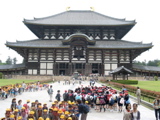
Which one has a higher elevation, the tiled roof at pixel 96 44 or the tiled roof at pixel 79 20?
the tiled roof at pixel 79 20

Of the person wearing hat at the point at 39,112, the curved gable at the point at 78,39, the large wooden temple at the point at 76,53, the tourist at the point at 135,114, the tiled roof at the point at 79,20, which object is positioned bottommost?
the person wearing hat at the point at 39,112

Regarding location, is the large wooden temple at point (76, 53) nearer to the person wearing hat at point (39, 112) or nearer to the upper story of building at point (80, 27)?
the upper story of building at point (80, 27)

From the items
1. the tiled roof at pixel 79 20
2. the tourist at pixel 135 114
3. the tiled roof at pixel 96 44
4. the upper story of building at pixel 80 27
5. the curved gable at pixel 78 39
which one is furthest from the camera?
the tiled roof at pixel 79 20

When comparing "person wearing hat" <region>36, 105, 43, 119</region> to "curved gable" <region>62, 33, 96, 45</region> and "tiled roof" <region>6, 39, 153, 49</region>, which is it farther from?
"tiled roof" <region>6, 39, 153, 49</region>

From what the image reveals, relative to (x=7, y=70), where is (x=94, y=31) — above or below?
above

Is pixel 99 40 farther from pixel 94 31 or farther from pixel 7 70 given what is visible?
pixel 7 70

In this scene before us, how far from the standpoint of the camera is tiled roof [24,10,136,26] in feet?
176

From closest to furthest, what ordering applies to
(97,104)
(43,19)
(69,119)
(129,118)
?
1. (69,119)
2. (129,118)
3. (97,104)
4. (43,19)

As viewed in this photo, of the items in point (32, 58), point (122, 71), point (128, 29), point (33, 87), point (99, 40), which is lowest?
point (33, 87)

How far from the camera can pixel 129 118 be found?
7863 mm

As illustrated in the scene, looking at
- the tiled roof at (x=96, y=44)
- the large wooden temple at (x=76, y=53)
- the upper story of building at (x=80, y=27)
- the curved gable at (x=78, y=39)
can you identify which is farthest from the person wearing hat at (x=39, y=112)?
the upper story of building at (x=80, y=27)

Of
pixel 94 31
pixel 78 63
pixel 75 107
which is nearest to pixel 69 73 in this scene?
pixel 78 63

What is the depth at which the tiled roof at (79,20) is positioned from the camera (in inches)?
2108

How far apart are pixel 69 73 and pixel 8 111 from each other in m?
40.9
